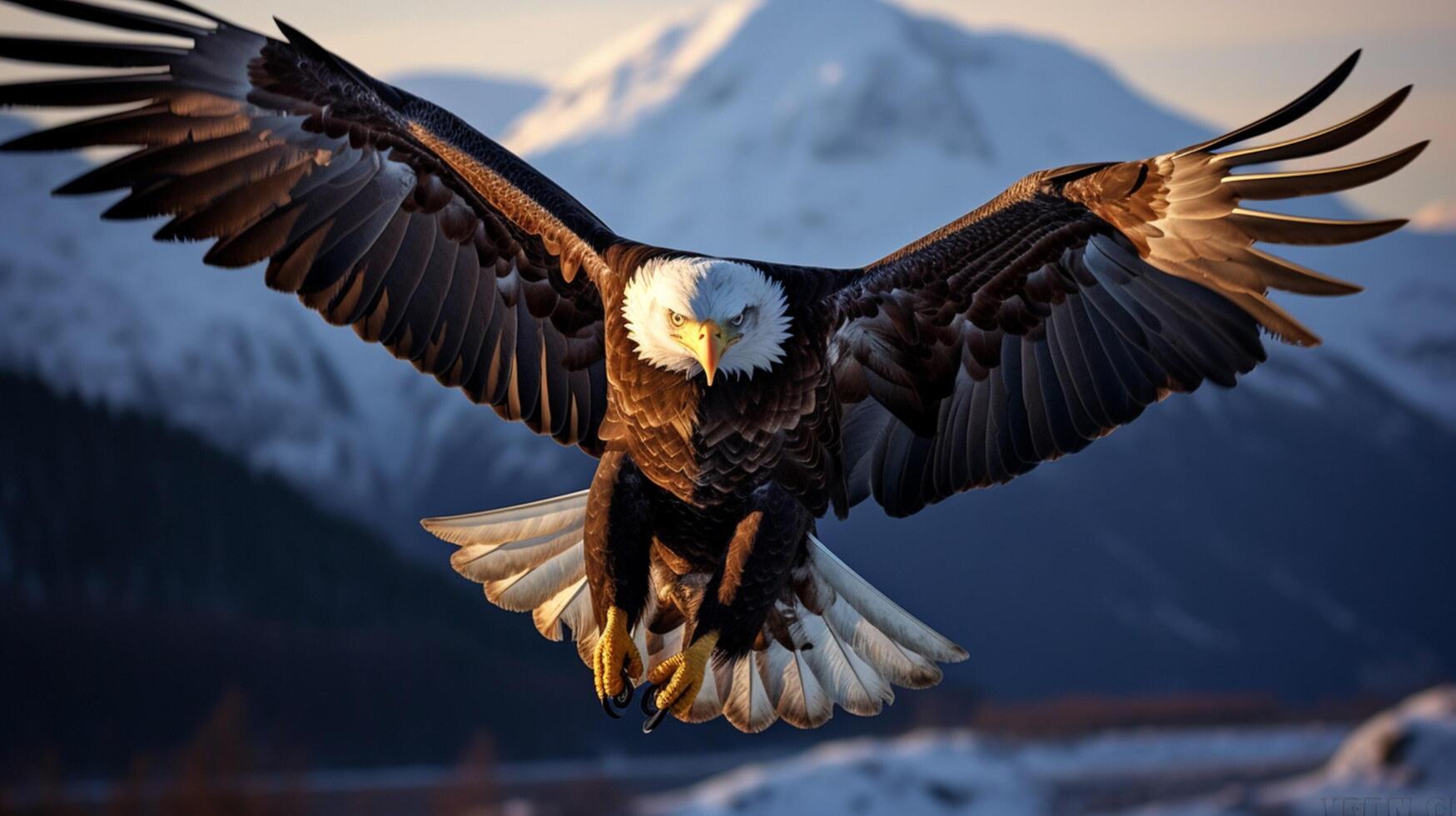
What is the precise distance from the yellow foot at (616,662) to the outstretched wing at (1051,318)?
93 cm

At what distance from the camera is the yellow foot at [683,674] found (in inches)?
179

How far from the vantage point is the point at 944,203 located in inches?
5162

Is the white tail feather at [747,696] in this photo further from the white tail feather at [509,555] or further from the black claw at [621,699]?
the white tail feather at [509,555]

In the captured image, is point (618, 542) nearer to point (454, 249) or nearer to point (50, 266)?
point (454, 249)

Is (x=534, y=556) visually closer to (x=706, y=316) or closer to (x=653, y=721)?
(x=653, y=721)

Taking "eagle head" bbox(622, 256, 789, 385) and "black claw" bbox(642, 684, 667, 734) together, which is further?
"black claw" bbox(642, 684, 667, 734)

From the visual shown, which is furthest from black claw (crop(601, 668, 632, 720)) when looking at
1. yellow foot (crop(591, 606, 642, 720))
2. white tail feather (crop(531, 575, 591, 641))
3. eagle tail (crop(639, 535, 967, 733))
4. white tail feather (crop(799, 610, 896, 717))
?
white tail feather (crop(799, 610, 896, 717))

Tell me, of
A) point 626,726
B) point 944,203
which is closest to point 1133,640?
point 626,726

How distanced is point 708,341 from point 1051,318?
1333mm

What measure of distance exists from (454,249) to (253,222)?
0.58 meters

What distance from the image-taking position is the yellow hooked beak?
13.6 feet

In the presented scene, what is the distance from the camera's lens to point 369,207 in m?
5.09

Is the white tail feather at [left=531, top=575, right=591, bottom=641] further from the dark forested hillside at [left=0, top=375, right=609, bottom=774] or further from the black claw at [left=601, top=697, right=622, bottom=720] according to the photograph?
the dark forested hillside at [left=0, top=375, right=609, bottom=774]

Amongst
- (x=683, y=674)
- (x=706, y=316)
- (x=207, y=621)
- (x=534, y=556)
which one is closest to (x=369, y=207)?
(x=534, y=556)
